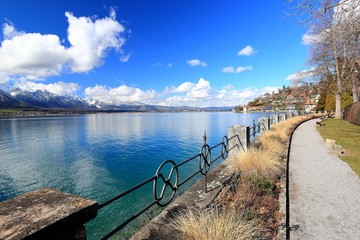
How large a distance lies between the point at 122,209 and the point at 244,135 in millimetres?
5755

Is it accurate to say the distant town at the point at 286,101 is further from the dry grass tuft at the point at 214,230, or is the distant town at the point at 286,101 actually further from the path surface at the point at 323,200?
the dry grass tuft at the point at 214,230

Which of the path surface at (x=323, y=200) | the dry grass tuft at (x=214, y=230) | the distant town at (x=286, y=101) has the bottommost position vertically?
the path surface at (x=323, y=200)

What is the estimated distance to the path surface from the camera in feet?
12.0

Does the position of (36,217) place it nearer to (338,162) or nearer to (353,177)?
(353,177)

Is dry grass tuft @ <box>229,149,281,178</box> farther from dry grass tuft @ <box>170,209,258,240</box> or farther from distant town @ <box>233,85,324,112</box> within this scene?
distant town @ <box>233,85,324,112</box>

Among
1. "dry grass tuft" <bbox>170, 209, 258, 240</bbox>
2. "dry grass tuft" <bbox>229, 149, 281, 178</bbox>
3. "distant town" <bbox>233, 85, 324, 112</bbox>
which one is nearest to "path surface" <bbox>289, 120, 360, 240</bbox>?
"dry grass tuft" <bbox>229, 149, 281, 178</bbox>

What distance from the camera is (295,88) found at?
31594mm

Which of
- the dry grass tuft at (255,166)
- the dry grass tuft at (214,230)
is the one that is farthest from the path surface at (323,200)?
the dry grass tuft at (214,230)

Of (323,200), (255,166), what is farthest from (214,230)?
(255,166)

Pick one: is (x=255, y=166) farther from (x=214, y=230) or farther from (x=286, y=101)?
(x=286, y=101)

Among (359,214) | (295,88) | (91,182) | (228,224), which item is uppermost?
(295,88)

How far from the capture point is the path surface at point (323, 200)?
12.0 feet

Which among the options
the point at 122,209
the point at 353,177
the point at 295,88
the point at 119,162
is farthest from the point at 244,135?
the point at 295,88

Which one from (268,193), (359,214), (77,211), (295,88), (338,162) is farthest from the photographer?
(295,88)
